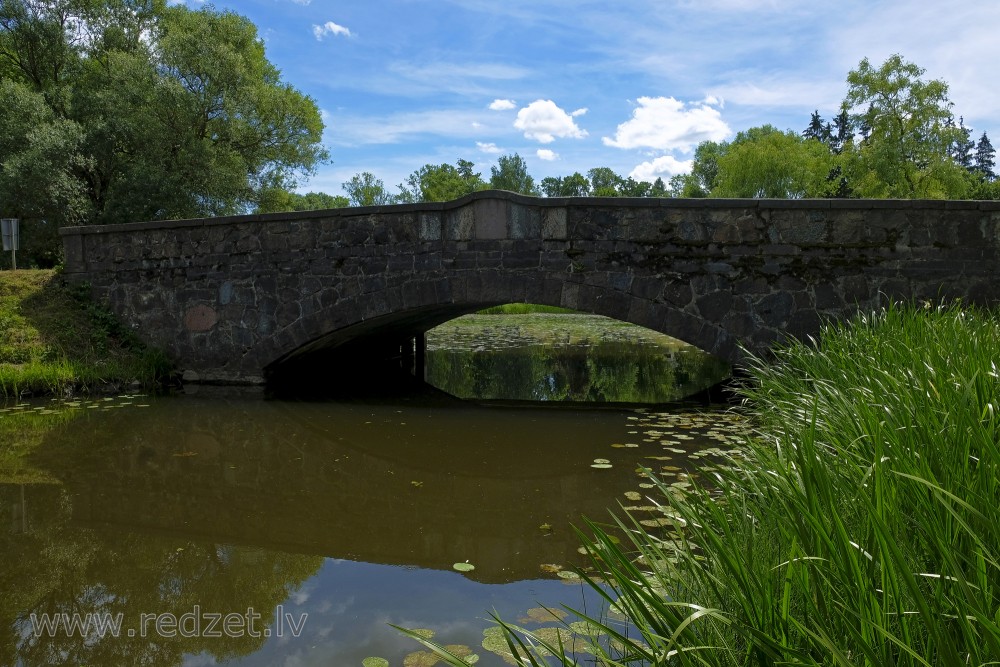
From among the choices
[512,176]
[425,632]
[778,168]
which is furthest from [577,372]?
[512,176]

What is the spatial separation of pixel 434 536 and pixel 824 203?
5.52 m

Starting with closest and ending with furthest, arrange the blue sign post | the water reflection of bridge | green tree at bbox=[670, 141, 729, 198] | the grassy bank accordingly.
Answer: the water reflection of bridge < the grassy bank < the blue sign post < green tree at bbox=[670, 141, 729, 198]

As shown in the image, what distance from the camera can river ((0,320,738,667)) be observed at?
9.20 ft

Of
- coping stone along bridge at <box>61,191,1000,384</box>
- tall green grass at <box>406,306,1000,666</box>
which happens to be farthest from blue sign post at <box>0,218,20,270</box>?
tall green grass at <box>406,306,1000,666</box>

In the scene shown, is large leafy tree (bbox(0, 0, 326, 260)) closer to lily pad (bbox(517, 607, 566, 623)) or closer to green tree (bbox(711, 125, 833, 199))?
lily pad (bbox(517, 607, 566, 623))

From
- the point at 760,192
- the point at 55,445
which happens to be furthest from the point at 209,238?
the point at 760,192

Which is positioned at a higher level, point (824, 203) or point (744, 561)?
point (824, 203)

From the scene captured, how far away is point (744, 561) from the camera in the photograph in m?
1.83

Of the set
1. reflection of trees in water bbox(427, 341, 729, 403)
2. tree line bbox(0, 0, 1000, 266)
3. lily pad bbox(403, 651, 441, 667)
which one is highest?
tree line bbox(0, 0, 1000, 266)

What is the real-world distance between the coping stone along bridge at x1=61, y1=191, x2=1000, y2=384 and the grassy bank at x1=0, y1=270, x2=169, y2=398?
386 millimetres

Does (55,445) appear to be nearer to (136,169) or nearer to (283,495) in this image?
(283,495)

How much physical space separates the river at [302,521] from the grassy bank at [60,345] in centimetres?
85

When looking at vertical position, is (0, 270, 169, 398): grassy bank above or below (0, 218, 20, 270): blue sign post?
below

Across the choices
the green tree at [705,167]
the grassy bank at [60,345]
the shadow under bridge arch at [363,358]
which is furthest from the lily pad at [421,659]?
the green tree at [705,167]
